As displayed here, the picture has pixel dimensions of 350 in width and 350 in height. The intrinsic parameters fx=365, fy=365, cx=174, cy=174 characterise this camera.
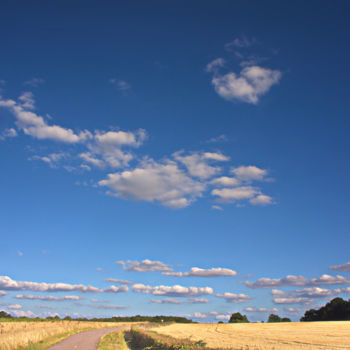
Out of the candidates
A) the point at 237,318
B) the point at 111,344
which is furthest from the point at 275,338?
the point at 237,318

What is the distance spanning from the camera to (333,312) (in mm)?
118188

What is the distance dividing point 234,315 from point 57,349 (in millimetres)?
150973

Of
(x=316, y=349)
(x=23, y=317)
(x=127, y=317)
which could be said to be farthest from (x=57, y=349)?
(x=127, y=317)

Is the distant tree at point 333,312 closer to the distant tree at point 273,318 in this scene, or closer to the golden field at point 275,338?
the distant tree at point 273,318

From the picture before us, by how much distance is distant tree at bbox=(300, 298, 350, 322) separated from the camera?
4415 inches

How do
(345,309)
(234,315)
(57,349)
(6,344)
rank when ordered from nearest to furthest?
(6,344), (57,349), (345,309), (234,315)

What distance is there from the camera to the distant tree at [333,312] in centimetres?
11213

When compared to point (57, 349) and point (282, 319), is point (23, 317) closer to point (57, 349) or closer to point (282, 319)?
point (57, 349)

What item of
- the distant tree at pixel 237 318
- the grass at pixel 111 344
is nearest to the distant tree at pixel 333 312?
the distant tree at pixel 237 318

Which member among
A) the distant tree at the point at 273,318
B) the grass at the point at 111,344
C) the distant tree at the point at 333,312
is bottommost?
the distant tree at the point at 273,318

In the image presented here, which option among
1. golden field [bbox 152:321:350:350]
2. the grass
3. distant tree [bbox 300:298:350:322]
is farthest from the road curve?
distant tree [bbox 300:298:350:322]

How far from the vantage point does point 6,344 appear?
87.5 feet

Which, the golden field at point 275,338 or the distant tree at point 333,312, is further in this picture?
the distant tree at point 333,312

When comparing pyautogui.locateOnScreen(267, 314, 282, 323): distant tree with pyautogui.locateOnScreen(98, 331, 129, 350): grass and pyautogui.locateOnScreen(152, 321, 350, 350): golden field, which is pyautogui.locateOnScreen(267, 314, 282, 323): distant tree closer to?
pyautogui.locateOnScreen(152, 321, 350, 350): golden field
